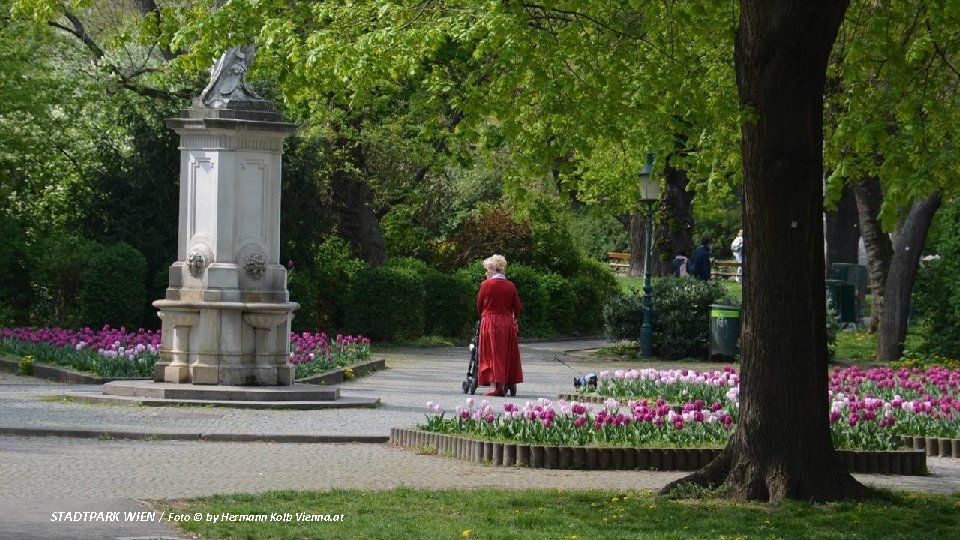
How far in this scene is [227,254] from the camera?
1773 centimetres

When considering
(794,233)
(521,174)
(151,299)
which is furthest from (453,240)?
(794,233)

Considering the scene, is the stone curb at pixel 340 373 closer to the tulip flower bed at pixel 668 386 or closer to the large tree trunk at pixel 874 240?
the tulip flower bed at pixel 668 386

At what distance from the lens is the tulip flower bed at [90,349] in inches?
773

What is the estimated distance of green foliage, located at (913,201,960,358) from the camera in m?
26.9

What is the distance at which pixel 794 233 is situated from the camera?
10688 millimetres

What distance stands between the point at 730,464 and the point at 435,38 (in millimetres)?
3522

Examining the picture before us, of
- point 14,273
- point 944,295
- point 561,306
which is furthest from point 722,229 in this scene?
point 14,273

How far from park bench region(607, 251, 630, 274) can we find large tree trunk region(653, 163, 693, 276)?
22.9 metres

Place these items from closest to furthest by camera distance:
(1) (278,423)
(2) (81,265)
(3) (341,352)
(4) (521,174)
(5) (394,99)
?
(4) (521,174)
(1) (278,423)
(3) (341,352)
(2) (81,265)
(5) (394,99)

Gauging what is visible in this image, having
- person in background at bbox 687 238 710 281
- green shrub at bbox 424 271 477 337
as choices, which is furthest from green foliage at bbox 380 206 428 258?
person in background at bbox 687 238 710 281

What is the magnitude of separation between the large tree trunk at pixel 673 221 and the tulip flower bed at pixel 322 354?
42.0 ft

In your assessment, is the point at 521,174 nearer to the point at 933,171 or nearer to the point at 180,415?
the point at 933,171

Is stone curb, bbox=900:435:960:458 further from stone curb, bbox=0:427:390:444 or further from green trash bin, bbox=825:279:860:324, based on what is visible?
green trash bin, bbox=825:279:860:324

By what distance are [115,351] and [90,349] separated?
78cm
